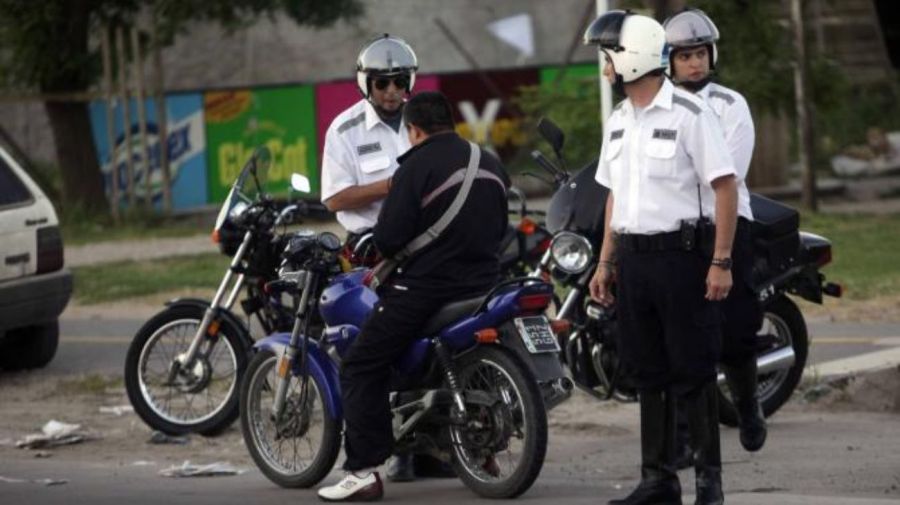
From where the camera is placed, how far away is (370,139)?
934 cm

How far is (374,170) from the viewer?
30.5 feet

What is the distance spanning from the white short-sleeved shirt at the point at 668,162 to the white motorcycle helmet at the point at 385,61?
1.79 m

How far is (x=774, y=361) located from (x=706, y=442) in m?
2.37

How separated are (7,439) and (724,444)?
379cm

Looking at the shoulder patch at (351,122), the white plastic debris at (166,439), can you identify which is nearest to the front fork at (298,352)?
the shoulder patch at (351,122)

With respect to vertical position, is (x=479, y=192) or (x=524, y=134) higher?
(x=479, y=192)

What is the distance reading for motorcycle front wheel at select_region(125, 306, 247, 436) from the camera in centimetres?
1038

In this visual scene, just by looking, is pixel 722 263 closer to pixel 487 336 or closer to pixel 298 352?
pixel 487 336

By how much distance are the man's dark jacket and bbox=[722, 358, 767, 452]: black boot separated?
1.39m

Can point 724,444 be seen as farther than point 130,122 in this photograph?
No

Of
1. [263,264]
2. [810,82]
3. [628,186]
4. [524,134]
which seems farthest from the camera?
[524,134]

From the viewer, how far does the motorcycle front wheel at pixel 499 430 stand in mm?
7898

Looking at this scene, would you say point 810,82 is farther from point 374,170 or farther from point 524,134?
point 374,170

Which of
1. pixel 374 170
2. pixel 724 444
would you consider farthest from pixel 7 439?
pixel 724 444
